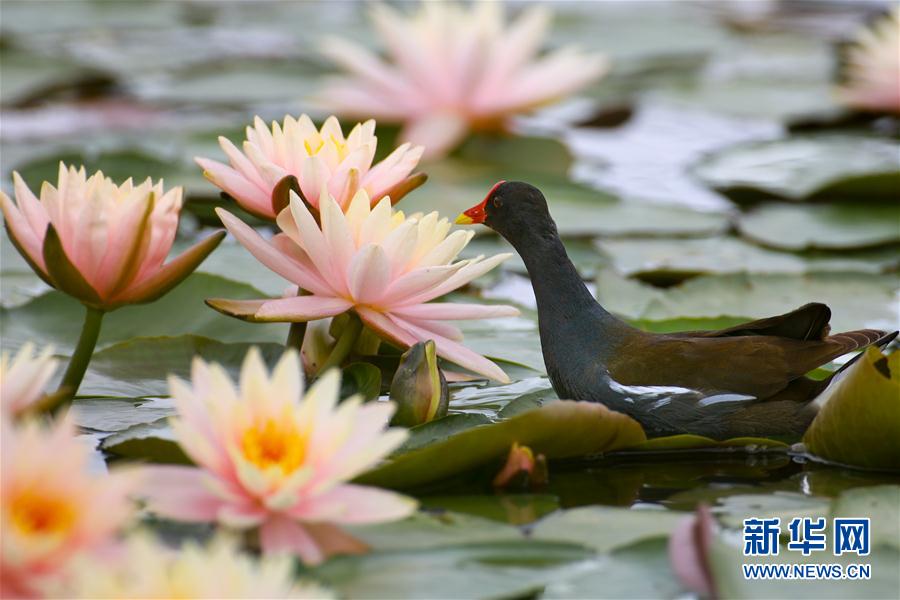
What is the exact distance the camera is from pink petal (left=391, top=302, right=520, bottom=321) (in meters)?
1.98

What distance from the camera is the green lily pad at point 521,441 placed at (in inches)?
65.9

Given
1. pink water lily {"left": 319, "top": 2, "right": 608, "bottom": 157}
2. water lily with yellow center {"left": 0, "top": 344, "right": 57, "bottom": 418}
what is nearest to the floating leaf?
water lily with yellow center {"left": 0, "top": 344, "right": 57, "bottom": 418}

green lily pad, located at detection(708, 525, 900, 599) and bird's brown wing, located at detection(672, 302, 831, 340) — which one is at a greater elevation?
bird's brown wing, located at detection(672, 302, 831, 340)

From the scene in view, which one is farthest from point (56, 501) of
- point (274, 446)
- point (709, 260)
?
point (709, 260)

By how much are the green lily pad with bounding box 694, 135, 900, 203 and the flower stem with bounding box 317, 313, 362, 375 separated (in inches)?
81.2

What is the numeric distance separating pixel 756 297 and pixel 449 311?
1108 millimetres

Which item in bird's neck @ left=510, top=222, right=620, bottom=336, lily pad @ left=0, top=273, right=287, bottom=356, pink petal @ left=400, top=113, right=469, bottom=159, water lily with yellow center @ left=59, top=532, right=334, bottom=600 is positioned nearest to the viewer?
water lily with yellow center @ left=59, top=532, right=334, bottom=600

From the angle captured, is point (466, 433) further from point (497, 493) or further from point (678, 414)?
point (678, 414)

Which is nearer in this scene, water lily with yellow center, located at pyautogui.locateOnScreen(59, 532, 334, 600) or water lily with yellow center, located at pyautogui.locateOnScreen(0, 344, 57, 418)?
water lily with yellow center, located at pyautogui.locateOnScreen(59, 532, 334, 600)

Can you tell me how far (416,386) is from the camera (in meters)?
1.88

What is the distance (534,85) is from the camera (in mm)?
4000

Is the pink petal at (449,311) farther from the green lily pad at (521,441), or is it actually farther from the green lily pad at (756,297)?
the green lily pad at (756,297)

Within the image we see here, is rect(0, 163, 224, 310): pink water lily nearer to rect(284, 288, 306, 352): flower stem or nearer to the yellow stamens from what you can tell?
rect(284, 288, 306, 352): flower stem

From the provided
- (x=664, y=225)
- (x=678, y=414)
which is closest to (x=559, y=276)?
(x=678, y=414)
